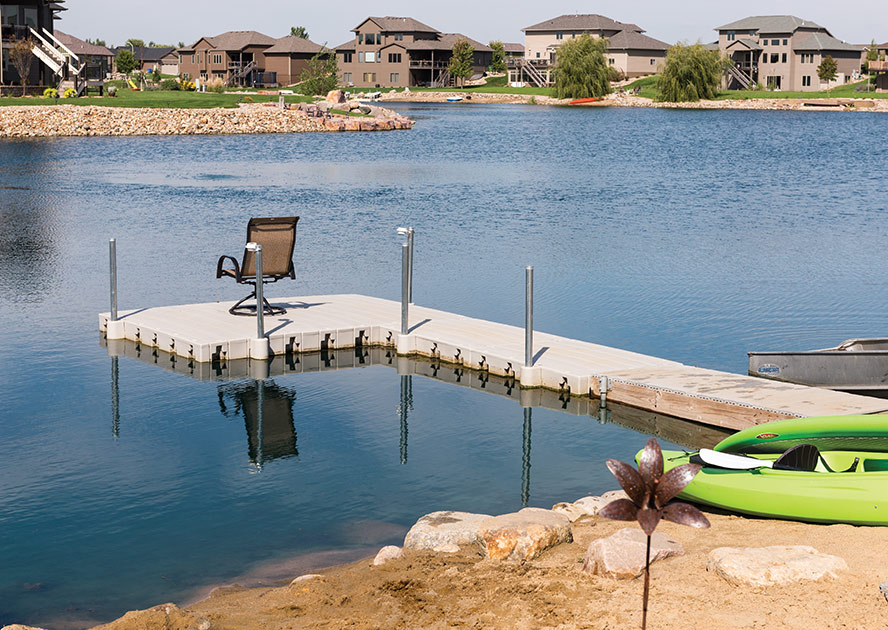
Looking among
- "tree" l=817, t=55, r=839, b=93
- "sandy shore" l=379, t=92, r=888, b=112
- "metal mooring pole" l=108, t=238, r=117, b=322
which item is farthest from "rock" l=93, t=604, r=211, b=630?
"tree" l=817, t=55, r=839, b=93

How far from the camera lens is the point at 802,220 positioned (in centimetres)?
3591

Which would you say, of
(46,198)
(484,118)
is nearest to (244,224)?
(46,198)

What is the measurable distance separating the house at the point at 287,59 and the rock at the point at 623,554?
138 metres

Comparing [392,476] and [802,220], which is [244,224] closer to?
[802,220]

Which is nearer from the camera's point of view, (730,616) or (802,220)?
(730,616)

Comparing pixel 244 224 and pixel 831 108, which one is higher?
pixel 831 108

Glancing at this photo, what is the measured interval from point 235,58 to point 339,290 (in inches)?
5009

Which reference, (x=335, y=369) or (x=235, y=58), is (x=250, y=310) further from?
(x=235, y=58)

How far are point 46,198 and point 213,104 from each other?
47.7 metres

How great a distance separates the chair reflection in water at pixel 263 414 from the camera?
12891mm

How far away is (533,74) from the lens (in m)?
163

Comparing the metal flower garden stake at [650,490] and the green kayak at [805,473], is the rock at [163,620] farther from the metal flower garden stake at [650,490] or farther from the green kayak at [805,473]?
the green kayak at [805,473]

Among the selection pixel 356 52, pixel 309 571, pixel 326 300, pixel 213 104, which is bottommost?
pixel 309 571

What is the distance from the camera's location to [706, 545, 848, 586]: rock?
7.51 m
